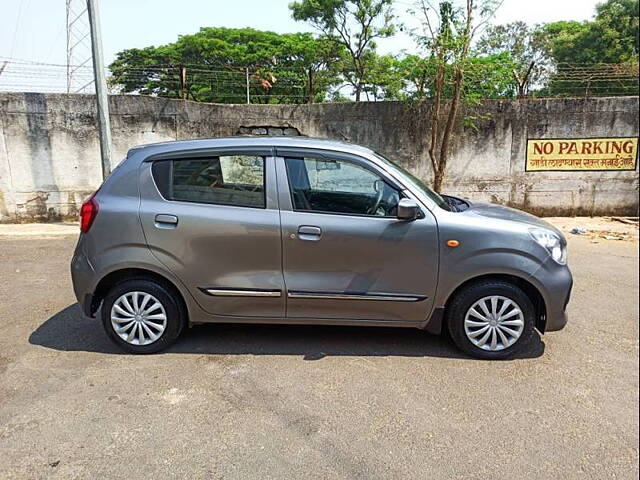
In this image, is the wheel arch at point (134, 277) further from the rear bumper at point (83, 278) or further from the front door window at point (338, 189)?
the front door window at point (338, 189)

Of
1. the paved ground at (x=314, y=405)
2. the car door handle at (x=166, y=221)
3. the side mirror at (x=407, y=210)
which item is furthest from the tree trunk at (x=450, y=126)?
the car door handle at (x=166, y=221)

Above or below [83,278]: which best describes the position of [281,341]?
below

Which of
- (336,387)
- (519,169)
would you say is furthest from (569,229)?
(336,387)

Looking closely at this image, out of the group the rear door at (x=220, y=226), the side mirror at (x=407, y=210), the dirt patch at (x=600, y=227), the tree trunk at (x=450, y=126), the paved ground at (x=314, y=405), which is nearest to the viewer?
the paved ground at (x=314, y=405)

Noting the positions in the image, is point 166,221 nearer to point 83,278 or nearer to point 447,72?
point 83,278

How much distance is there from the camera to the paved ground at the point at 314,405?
2346mm

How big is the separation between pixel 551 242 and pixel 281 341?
2.24m

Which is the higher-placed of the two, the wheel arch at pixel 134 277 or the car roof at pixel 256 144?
the car roof at pixel 256 144

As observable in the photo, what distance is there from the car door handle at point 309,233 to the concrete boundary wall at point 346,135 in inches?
246

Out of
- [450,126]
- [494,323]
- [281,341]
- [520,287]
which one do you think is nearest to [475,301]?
[494,323]

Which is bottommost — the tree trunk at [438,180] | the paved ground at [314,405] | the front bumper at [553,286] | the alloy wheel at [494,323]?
the paved ground at [314,405]

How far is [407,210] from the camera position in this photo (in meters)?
3.28

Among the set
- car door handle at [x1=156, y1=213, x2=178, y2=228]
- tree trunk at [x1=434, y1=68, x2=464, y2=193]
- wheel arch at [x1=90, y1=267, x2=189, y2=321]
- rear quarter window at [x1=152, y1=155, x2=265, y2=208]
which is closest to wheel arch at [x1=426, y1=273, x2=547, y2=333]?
rear quarter window at [x1=152, y1=155, x2=265, y2=208]

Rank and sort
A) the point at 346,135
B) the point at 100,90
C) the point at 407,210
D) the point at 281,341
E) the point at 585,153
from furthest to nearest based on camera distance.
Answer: the point at 346,135 < the point at 585,153 < the point at 100,90 < the point at 281,341 < the point at 407,210
